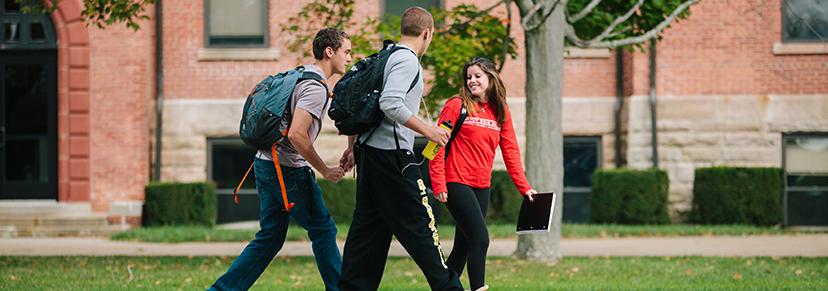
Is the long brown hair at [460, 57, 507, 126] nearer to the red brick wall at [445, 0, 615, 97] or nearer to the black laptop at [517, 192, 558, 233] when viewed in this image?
the black laptop at [517, 192, 558, 233]

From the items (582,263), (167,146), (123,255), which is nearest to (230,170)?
(167,146)

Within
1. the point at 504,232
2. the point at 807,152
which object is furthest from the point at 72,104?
the point at 807,152

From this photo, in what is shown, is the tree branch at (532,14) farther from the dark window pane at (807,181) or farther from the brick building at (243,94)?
the dark window pane at (807,181)

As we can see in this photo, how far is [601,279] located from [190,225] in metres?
9.16

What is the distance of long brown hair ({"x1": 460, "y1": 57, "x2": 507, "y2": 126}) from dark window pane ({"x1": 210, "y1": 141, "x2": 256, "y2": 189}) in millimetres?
11824

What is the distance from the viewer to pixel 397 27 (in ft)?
42.6

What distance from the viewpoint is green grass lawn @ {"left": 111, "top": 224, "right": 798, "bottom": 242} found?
53.1 ft

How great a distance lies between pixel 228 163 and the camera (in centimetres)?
1941

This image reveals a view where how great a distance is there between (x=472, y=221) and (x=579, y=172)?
11.8 meters

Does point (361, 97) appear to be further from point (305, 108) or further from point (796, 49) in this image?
point (796, 49)

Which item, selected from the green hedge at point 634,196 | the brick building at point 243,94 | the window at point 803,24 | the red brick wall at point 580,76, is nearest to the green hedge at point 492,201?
the brick building at point 243,94

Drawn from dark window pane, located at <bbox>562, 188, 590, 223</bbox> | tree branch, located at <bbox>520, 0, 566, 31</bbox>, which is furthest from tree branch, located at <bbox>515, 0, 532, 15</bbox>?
dark window pane, located at <bbox>562, 188, 590, 223</bbox>

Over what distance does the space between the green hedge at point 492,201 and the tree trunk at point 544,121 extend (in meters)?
6.04

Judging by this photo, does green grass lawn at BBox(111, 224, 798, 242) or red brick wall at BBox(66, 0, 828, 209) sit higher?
red brick wall at BBox(66, 0, 828, 209)
